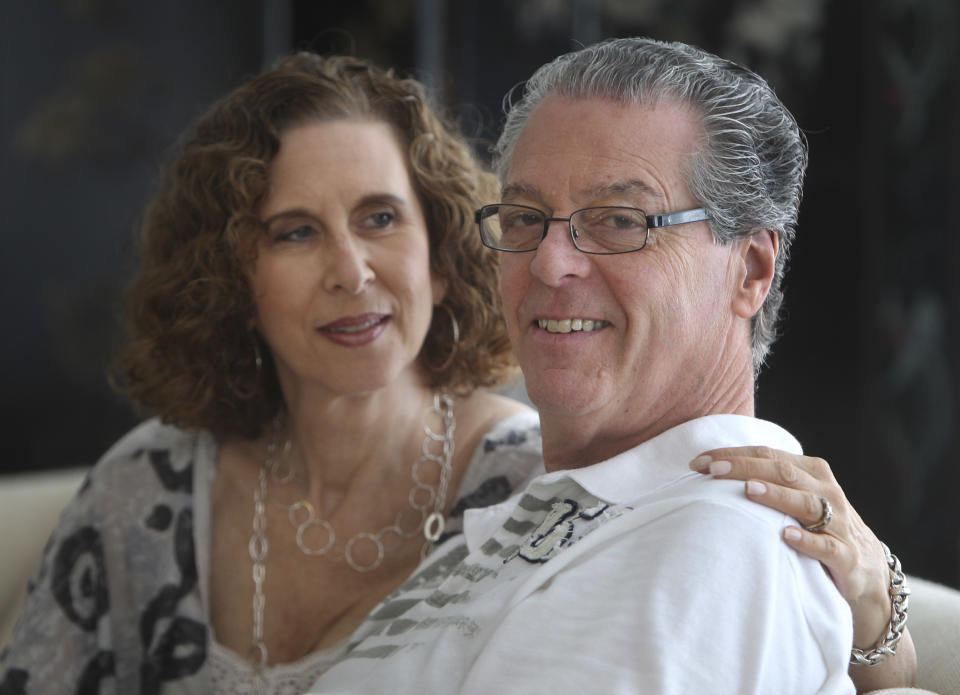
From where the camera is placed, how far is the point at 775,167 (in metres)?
1.31

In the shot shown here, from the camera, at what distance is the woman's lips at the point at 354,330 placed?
1.89m

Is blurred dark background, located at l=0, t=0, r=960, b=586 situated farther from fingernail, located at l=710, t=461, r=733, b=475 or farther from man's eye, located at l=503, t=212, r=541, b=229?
fingernail, located at l=710, t=461, r=733, b=475

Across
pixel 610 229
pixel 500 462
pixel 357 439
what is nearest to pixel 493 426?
pixel 500 462

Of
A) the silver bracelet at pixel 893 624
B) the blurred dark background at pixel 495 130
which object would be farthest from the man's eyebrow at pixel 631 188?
the blurred dark background at pixel 495 130

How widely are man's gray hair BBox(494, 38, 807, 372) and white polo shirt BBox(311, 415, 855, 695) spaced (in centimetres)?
25

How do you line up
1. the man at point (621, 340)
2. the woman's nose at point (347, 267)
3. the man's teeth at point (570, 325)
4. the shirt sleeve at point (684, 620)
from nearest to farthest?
1. the shirt sleeve at point (684, 620)
2. the man at point (621, 340)
3. the man's teeth at point (570, 325)
4. the woman's nose at point (347, 267)

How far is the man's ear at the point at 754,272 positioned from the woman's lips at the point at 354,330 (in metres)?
0.79

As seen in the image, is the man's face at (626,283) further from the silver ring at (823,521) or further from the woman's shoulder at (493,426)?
the woman's shoulder at (493,426)

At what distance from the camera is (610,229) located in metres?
1.26

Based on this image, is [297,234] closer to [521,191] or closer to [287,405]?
[287,405]

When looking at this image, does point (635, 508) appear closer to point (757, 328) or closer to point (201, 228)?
point (757, 328)

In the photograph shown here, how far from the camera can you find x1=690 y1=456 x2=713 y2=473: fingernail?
112cm

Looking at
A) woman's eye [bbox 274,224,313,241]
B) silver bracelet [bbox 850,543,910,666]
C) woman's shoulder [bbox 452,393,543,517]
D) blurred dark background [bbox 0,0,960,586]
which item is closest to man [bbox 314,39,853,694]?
silver bracelet [bbox 850,543,910,666]

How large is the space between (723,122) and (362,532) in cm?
109
